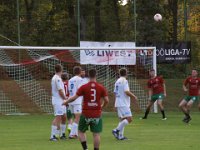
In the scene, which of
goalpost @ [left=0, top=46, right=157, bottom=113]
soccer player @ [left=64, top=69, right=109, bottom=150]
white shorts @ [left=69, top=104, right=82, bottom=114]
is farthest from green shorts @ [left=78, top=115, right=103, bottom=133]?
goalpost @ [left=0, top=46, right=157, bottom=113]

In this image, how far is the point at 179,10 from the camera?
49.9 m

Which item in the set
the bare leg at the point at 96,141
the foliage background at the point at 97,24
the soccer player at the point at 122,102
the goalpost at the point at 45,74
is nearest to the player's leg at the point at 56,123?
the soccer player at the point at 122,102

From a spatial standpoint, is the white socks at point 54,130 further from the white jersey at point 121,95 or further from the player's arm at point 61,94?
the white jersey at point 121,95

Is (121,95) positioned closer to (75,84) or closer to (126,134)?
(75,84)

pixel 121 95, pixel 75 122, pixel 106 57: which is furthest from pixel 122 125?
pixel 106 57

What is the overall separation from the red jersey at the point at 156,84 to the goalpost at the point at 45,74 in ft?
14.4

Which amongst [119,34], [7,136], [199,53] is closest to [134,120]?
[7,136]

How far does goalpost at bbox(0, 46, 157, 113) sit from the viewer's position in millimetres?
31297

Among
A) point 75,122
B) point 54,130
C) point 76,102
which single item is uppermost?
point 76,102

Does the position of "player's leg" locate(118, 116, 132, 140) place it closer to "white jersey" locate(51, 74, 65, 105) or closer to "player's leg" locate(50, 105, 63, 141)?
"player's leg" locate(50, 105, 63, 141)

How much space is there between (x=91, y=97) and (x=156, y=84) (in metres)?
12.7

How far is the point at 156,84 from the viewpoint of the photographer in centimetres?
2631

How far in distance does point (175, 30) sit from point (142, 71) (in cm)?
1306

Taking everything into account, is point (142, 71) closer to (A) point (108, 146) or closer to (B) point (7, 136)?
(B) point (7, 136)
